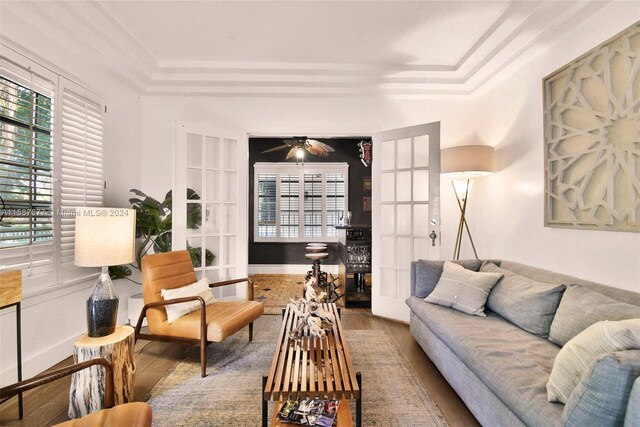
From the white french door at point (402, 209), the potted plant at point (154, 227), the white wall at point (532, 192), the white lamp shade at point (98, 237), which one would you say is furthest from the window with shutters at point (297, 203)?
the white lamp shade at point (98, 237)

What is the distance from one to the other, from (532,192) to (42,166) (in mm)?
4352

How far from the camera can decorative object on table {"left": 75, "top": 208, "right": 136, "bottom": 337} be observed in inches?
79.0

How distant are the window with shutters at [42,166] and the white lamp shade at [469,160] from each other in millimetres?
3726

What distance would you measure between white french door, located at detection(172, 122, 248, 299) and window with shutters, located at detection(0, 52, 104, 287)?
33.3 inches

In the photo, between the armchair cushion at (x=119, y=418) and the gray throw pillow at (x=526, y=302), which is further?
the gray throw pillow at (x=526, y=302)

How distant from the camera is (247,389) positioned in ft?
7.13

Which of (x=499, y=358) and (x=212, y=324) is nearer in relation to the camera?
(x=499, y=358)

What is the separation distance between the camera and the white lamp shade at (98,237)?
6.77 ft

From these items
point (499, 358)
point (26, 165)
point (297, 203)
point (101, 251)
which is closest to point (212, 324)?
point (101, 251)

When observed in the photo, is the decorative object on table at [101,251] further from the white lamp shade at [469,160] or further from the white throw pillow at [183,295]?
the white lamp shade at [469,160]

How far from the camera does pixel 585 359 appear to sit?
1295 mm

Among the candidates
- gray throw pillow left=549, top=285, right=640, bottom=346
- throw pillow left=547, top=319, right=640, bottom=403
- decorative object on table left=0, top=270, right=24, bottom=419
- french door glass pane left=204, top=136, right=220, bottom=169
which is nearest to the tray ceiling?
french door glass pane left=204, top=136, right=220, bottom=169

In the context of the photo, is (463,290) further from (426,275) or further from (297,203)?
(297,203)

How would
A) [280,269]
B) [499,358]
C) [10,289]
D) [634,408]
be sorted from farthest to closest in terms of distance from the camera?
[280,269]
[10,289]
[499,358]
[634,408]
